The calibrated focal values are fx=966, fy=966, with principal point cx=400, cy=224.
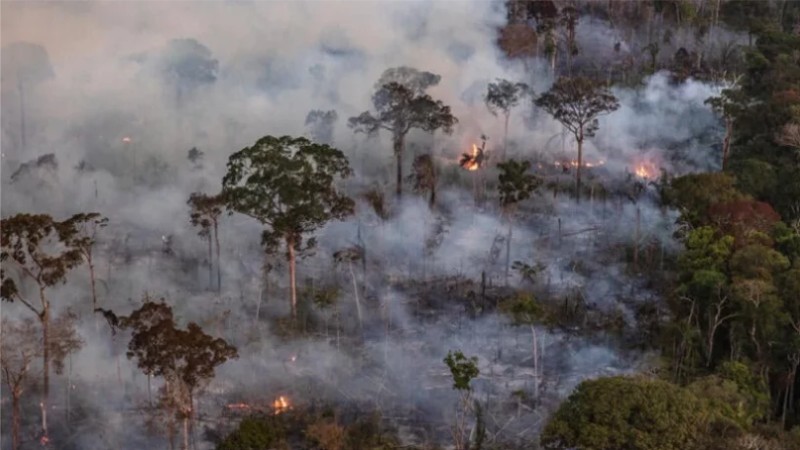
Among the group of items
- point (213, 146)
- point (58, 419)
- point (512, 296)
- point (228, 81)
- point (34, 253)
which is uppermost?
point (228, 81)

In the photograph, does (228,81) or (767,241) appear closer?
(767,241)

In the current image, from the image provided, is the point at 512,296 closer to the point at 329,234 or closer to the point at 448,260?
the point at 448,260

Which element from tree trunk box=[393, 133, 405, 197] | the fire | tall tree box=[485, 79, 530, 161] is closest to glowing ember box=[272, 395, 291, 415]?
tree trunk box=[393, 133, 405, 197]

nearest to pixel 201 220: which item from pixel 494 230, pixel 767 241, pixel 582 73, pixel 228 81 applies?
pixel 494 230

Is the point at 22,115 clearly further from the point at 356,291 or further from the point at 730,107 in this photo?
the point at 730,107

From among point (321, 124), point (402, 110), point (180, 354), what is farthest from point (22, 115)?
point (180, 354)

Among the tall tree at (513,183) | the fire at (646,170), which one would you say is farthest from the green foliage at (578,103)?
the tall tree at (513,183)
